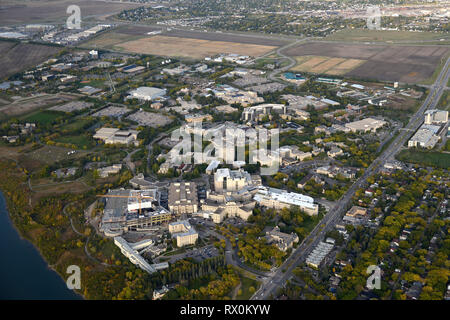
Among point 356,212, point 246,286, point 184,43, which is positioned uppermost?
point 184,43

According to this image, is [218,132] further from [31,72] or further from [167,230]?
[31,72]

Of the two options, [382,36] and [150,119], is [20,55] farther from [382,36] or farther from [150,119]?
[382,36]

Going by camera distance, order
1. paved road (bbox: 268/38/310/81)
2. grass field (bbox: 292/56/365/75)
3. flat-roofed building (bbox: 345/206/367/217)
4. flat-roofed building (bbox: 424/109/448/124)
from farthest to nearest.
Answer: grass field (bbox: 292/56/365/75) < paved road (bbox: 268/38/310/81) < flat-roofed building (bbox: 424/109/448/124) < flat-roofed building (bbox: 345/206/367/217)

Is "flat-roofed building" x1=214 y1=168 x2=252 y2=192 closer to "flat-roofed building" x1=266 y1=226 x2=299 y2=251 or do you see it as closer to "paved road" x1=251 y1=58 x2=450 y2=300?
"flat-roofed building" x1=266 y1=226 x2=299 y2=251

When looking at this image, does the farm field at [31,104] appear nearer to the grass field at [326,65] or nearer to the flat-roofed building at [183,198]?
the flat-roofed building at [183,198]

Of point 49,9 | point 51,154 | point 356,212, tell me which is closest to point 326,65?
point 356,212

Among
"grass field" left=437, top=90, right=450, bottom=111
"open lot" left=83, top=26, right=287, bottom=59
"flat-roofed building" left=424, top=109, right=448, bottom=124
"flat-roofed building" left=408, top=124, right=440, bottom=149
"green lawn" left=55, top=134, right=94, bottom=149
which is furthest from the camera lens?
"open lot" left=83, top=26, right=287, bottom=59

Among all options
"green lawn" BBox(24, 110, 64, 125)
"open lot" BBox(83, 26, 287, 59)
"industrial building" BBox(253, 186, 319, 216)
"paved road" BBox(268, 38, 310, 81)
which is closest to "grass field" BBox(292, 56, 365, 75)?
"paved road" BBox(268, 38, 310, 81)
